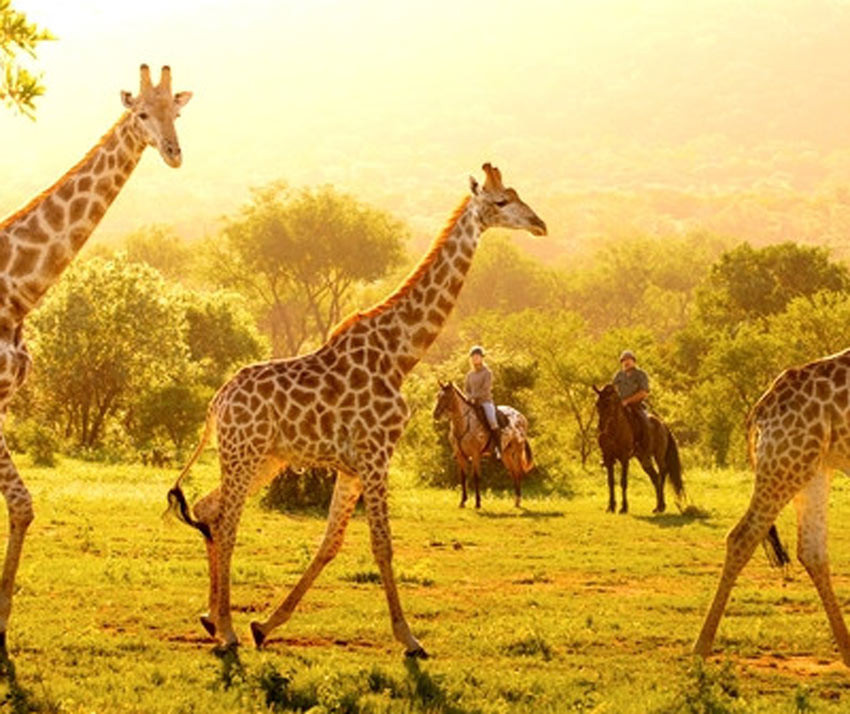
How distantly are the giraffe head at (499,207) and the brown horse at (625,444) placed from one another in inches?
435

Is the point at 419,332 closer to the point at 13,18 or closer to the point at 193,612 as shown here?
the point at 193,612

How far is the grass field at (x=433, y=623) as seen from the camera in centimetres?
872

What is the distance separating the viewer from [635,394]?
2225 centimetres

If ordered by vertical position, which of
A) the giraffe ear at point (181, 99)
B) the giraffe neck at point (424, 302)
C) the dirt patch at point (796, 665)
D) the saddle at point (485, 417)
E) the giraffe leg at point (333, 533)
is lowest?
the dirt patch at point (796, 665)

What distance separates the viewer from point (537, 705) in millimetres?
8625

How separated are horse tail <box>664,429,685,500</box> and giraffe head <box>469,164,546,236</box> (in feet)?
36.3

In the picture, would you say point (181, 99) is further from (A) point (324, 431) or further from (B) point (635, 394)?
(B) point (635, 394)

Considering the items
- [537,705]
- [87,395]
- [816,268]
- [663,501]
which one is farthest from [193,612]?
[816,268]

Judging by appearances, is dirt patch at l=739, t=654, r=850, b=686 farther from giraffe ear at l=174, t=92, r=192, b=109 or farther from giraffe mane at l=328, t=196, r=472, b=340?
giraffe ear at l=174, t=92, r=192, b=109

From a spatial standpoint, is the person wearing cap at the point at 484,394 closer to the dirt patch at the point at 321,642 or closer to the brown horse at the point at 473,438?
the brown horse at the point at 473,438

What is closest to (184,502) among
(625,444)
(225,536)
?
(225,536)

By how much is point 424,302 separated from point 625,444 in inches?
474

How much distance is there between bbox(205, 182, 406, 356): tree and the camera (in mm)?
73500

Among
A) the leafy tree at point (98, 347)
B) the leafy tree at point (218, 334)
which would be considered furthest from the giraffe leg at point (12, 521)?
the leafy tree at point (218, 334)
